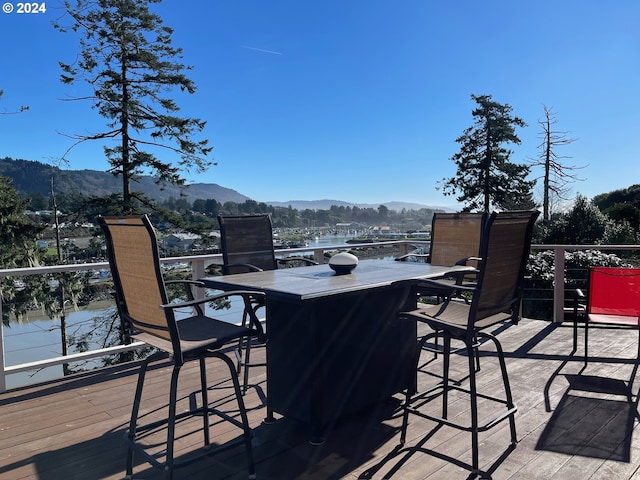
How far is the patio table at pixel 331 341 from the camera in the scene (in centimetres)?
234

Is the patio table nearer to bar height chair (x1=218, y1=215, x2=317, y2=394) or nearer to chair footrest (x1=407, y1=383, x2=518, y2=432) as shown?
chair footrest (x1=407, y1=383, x2=518, y2=432)

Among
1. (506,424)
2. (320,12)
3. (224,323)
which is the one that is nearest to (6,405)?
(224,323)

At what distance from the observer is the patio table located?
2344 mm

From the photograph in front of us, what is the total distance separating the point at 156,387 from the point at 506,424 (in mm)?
2382

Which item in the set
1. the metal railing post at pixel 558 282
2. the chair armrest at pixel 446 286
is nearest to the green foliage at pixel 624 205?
the metal railing post at pixel 558 282

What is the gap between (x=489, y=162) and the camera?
24047 millimetres

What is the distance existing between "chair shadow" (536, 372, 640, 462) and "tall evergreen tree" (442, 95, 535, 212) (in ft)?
71.4

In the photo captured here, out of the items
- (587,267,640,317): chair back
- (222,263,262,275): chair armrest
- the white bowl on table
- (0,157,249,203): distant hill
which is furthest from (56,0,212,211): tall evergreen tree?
(587,267,640,317): chair back

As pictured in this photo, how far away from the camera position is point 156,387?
126 inches

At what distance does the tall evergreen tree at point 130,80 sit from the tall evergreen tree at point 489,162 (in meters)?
15.7

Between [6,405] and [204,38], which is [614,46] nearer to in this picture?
[204,38]

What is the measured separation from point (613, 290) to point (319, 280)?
2.59 m

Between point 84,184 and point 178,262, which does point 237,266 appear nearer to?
point 178,262

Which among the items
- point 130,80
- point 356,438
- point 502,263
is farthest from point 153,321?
point 130,80
